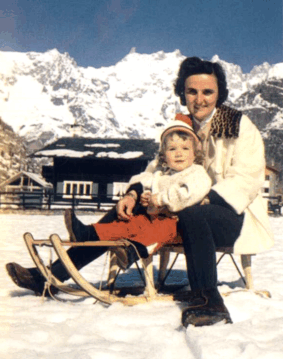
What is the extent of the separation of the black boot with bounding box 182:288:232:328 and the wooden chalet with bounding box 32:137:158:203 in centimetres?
2389

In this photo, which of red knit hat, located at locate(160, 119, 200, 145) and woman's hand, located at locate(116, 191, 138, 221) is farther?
red knit hat, located at locate(160, 119, 200, 145)

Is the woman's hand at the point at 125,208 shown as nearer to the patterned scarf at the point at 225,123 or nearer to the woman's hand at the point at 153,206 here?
the woman's hand at the point at 153,206

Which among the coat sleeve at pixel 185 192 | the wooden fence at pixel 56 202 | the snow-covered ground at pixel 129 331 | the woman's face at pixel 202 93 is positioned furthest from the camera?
the wooden fence at pixel 56 202

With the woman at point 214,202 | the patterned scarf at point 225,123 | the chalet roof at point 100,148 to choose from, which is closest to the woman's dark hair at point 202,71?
the woman at point 214,202

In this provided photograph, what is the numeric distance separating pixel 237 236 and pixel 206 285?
552 mm

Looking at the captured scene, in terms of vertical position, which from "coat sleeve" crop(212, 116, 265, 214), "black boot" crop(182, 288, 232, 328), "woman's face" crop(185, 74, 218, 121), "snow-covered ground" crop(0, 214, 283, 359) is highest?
"woman's face" crop(185, 74, 218, 121)

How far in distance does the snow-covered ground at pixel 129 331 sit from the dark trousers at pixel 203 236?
267 millimetres

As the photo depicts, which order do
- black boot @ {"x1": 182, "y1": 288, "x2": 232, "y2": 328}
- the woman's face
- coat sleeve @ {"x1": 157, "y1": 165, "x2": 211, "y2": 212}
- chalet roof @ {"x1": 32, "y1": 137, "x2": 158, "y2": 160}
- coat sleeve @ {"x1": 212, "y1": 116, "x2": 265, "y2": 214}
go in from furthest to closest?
chalet roof @ {"x1": 32, "y1": 137, "x2": 158, "y2": 160}, the woman's face, coat sleeve @ {"x1": 212, "y1": 116, "x2": 265, "y2": 214}, coat sleeve @ {"x1": 157, "y1": 165, "x2": 211, "y2": 212}, black boot @ {"x1": 182, "y1": 288, "x2": 232, "y2": 328}

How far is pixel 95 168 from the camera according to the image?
2759cm

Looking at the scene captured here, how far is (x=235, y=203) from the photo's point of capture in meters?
2.66

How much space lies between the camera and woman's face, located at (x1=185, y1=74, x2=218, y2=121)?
312cm

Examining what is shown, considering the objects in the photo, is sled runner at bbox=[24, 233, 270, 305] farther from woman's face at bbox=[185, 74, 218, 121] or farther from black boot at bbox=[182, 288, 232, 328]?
woman's face at bbox=[185, 74, 218, 121]

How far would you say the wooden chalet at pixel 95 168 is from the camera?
26.9 metres

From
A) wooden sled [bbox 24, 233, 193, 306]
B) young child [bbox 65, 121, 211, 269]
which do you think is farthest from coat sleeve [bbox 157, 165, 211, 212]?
wooden sled [bbox 24, 233, 193, 306]
